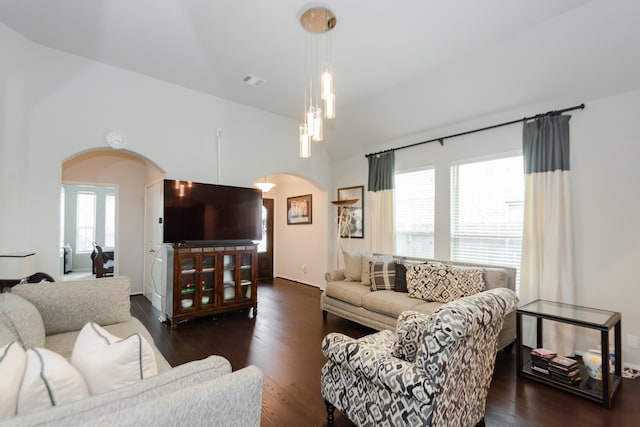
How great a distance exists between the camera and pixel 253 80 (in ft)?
13.2

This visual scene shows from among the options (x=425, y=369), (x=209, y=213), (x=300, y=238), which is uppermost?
(x=209, y=213)

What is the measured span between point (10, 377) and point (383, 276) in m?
3.49

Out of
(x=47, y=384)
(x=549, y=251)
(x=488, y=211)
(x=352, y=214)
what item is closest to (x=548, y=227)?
(x=549, y=251)

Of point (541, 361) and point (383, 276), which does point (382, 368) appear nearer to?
point (541, 361)

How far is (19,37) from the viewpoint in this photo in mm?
3100

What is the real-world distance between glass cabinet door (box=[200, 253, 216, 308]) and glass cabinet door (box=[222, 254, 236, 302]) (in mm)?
155

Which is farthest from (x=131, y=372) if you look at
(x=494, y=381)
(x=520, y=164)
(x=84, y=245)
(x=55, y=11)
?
(x=84, y=245)

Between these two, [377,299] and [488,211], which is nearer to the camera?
[377,299]

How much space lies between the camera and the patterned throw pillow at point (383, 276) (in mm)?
3908

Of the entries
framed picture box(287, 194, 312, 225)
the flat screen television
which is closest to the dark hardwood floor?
the flat screen television

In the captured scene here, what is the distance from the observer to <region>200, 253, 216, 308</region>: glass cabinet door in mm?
4180

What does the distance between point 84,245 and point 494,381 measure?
985 centimetres

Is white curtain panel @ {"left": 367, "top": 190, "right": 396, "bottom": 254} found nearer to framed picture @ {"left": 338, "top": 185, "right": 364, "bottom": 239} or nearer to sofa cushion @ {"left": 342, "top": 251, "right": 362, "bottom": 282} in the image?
framed picture @ {"left": 338, "top": 185, "right": 364, "bottom": 239}

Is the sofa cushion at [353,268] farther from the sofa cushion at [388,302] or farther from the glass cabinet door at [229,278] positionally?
the glass cabinet door at [229,278]
